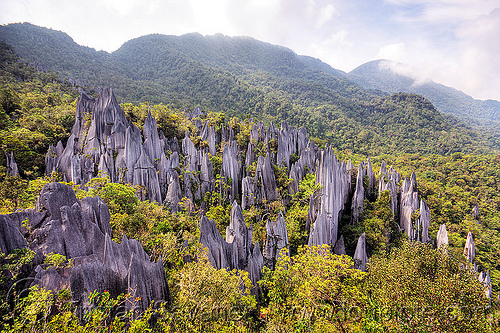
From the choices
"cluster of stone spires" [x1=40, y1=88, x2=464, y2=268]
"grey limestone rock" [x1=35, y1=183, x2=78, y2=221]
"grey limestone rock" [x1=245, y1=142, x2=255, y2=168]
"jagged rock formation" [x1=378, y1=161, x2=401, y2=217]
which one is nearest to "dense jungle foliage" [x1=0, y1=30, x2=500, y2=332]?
"cluster of stone spires" [x1=40, y1=88, x2=464, y2=268]

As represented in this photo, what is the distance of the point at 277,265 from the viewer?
18.3 metres

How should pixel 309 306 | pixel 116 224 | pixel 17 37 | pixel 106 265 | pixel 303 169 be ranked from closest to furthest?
pixel 106 265
pixel 309 306
pixel 116 224
pixel 303 169
pixel 17 37

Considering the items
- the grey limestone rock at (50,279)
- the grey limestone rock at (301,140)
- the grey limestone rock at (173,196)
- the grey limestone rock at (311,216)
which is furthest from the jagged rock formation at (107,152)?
the grey limestone rock at (301,140)

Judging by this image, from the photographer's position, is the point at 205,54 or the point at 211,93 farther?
the point at 205,54

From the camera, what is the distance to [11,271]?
7.76 metres

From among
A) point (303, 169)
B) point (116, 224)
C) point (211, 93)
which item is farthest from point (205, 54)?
point (116, 224)

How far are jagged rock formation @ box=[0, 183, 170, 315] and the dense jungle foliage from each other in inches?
22.9

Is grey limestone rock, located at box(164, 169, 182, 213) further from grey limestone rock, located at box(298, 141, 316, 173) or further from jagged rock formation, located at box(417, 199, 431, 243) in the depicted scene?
jagged rock formation, located at box(417, 199, 431, 243)

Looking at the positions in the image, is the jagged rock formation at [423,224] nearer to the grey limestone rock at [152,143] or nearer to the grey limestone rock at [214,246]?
the grey limestone rock at [214,246]

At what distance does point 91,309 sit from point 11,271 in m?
3.37

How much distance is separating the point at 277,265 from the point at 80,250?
14815mm

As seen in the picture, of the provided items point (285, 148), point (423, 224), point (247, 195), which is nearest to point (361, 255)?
point (423, 224)

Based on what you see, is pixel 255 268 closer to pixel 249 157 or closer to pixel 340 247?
pixel 340 247

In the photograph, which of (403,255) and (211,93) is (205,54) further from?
(403,255)
